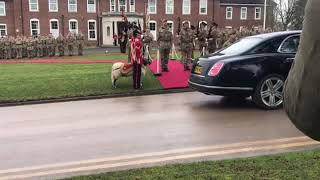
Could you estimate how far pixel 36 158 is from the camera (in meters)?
6.01

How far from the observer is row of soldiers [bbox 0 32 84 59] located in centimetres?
3098

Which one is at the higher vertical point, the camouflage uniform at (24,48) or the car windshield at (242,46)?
the car windshield at (242,46)

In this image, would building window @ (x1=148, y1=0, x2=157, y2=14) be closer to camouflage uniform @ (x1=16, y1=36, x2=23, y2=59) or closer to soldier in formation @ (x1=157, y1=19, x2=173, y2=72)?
camouflage uniform @ (x1=16, y1=36, x2=23, y2=59)

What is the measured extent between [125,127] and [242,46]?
3579mm

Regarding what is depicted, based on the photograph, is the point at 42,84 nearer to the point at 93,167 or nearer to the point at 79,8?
the point at 93,167

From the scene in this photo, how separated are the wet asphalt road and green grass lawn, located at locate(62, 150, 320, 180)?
115cm

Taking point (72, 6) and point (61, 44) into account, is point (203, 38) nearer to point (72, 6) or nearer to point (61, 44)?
point (61, 44)

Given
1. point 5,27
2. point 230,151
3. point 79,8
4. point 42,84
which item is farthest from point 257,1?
point 230,151

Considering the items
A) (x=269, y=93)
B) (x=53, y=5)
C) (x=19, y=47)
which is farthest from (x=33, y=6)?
(x=269, y=93)

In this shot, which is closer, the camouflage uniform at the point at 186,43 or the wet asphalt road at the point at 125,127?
the wet asphalt road at the point at 125,127

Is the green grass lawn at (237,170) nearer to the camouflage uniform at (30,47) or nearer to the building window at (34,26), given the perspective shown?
the camouflage uniform at (30,47)

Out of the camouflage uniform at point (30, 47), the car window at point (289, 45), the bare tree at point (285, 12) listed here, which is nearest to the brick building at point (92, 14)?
the bare tree at point (285, 12)

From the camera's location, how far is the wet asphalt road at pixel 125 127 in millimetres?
6336

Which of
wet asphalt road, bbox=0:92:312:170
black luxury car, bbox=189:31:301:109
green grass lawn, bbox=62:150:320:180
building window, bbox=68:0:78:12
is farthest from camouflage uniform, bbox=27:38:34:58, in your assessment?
green grass lawn, bbox=62:150:320:180
